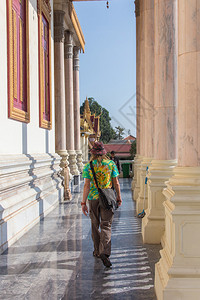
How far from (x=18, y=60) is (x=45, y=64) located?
15.1ft

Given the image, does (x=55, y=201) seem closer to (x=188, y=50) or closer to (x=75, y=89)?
(x=188, y=50)

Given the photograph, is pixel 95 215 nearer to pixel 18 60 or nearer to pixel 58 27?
pixel 18 60

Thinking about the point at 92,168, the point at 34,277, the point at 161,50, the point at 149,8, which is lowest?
the point at 34,277

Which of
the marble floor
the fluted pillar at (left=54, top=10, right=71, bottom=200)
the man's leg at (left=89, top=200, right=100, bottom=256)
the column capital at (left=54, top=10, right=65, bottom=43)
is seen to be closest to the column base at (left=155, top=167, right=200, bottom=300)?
the marble floor

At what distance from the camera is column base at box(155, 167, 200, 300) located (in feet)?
16.1

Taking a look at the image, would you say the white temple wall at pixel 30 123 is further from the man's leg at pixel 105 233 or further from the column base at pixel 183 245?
the column base at pixel 183 245

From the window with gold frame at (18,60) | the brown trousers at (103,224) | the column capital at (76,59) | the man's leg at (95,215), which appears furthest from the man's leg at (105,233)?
the column capital at (76,59)

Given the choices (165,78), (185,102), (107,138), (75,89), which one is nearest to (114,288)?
(185,102)

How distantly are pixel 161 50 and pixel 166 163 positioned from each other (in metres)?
2.82

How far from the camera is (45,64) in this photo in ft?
51.8

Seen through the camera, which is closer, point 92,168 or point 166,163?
point 92,168

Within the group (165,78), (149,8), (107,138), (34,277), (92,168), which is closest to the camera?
(34,277)

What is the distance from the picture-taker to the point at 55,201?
1530 centimetres

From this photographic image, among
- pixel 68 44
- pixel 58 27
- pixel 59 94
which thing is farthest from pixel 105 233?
pixel 68 44
